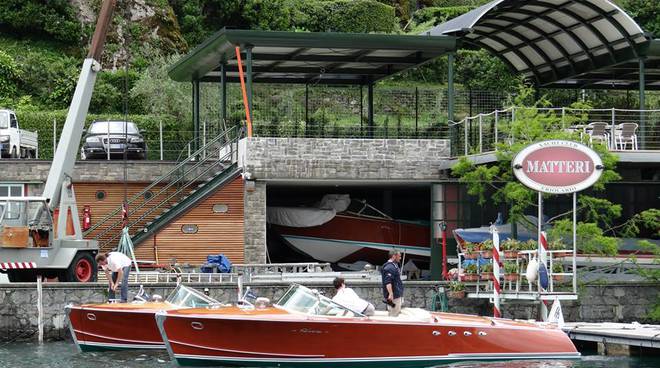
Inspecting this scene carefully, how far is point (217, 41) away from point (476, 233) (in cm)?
886

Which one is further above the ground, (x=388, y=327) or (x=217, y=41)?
(x=217, y=41)

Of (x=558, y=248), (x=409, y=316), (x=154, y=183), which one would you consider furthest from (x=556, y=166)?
(x=154, y=183)

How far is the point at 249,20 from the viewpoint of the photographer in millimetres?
60406

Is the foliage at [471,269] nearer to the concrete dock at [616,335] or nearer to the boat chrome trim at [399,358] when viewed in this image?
the concrete dock at [616,335]

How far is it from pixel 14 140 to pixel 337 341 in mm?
20340

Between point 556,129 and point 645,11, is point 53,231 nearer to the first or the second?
point 556,129

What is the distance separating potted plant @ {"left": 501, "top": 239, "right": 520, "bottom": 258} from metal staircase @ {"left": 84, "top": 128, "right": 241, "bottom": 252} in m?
9.62

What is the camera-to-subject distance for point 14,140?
40281 mm

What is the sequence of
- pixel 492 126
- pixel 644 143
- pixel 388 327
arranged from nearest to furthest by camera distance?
1. pixel 388 327
2. pixel 644 143
3. pixel 492 126

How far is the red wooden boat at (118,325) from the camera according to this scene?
2616 centimetres

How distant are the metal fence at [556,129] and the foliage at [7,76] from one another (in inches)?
879

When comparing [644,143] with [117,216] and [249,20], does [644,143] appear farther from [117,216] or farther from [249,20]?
[249,20]

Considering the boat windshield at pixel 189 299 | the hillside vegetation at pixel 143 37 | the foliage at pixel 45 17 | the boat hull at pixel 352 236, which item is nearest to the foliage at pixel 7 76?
the hillside vegetation at pixel 143 37

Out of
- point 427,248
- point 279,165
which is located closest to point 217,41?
point 279,165
